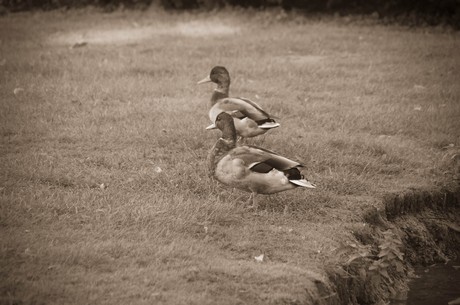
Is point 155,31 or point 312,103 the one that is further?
point 155,31

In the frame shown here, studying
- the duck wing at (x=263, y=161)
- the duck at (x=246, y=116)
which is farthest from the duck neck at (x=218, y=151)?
the duck at (x=246, y=116)

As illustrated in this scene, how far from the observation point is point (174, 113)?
901 centimetres

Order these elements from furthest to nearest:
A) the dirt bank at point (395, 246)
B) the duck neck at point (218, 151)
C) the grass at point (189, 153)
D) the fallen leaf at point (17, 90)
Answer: the fallen leaf at point (17, 90) < the duck neck at point (218, 151) < the dirt bank at point (395, 246) < the grass at point (189, 153)

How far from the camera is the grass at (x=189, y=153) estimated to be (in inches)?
201

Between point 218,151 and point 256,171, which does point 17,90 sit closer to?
point 218,151

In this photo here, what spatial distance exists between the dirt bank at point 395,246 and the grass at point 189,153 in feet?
0.48

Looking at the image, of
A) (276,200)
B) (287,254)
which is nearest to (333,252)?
(287,254)

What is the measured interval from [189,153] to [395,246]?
2.63 metres

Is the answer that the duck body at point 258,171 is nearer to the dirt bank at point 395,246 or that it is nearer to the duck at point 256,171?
the duck at point 256,171

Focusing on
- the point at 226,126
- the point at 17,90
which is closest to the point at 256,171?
the point at 226,126

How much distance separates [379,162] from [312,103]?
2193 mm

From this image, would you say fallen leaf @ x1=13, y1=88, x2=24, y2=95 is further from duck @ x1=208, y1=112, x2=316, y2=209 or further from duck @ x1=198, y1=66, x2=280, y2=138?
duck @ x1=208, y1=112, x2=316, y2=209

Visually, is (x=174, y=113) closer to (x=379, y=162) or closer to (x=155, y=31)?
(x=379, y=162)

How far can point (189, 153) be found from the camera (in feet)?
25.1
